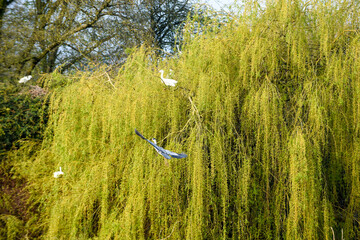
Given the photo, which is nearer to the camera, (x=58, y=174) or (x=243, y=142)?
(x=243, y=142)

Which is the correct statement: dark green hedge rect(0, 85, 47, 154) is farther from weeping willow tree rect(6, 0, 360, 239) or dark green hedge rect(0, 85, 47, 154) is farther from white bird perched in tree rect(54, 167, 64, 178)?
weeping willow tree rect(6, 0, 360, 239)

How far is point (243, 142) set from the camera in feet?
6.87

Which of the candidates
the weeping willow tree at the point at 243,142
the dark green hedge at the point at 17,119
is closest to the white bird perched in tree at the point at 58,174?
the weeping willow tree at the point at 243,142

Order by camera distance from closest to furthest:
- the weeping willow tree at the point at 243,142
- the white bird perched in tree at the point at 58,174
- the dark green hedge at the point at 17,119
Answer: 1. the weeping willow tree at the point at 243,142
2. the white bird perched in tree at the point at 58,174
3. the dark green hedge at the point at 17,119

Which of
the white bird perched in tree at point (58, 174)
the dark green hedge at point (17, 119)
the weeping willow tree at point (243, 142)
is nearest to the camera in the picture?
the weeping willow tree at point (243, 142)

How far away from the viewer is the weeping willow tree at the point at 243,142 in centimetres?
179

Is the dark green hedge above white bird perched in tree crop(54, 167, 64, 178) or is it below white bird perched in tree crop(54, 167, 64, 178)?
above

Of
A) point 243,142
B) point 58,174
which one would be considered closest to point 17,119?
point 58,174

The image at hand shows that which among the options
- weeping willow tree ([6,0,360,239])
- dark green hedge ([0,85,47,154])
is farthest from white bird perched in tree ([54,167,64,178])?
dark green hedge ([0,85,47,154])

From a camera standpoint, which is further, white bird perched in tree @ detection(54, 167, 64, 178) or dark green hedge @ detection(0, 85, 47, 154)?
dark green hedge @ detection(0, 85, 47, 154)

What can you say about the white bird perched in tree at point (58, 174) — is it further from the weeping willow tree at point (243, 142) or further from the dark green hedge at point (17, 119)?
the dark green hedge at point (17, 119)

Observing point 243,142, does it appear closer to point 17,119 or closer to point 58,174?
point 58,174

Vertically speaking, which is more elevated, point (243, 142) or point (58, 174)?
point (243, 142)

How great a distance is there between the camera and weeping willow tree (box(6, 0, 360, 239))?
1.79m
